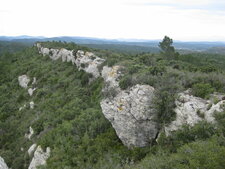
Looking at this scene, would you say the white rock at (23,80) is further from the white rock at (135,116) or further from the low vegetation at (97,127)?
the white rock at (135,116)

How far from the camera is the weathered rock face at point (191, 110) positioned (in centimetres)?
1025

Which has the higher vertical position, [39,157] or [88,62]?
[88,62]

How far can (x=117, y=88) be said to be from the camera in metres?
14.7

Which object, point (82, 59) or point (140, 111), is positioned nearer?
point (140, 111)

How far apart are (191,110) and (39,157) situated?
11.5m

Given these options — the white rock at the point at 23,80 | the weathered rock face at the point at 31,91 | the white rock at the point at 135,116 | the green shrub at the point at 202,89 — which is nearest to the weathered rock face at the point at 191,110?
the green shrub at the point at 202,89

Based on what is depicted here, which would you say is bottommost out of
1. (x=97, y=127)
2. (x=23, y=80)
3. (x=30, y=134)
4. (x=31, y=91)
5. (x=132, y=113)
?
(x=30, y=134)

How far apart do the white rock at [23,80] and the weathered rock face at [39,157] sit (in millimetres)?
19130

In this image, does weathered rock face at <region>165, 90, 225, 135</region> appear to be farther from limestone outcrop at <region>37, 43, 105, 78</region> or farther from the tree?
the tree

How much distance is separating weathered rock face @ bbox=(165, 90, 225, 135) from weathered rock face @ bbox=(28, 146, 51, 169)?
29.9 ft

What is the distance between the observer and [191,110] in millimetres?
10867

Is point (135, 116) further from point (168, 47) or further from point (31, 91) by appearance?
point (168, 47)

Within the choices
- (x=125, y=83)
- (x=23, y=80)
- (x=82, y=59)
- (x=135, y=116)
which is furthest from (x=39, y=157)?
(x=23, y=80)

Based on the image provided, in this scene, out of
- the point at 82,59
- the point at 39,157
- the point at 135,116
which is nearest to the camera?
the point at 135,116
